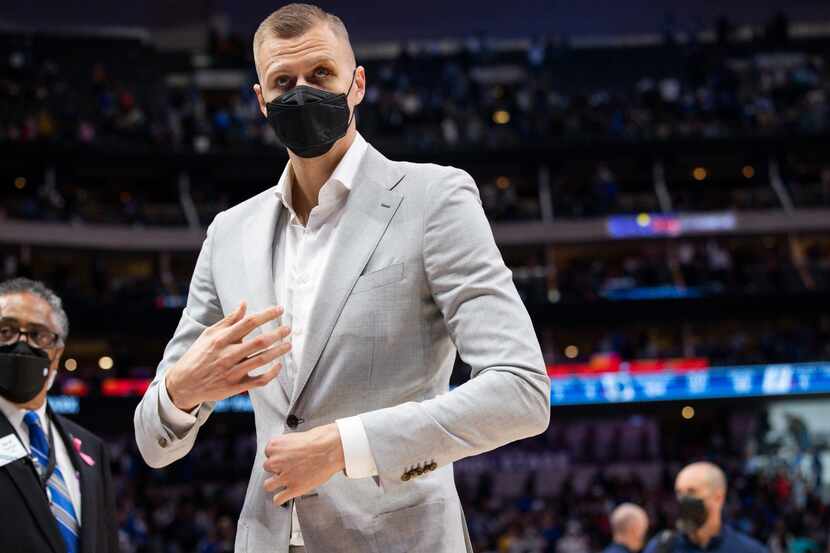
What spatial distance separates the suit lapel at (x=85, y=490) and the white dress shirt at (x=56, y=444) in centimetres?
2

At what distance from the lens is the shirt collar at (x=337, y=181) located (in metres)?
2.19

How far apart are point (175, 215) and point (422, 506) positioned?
27.6m

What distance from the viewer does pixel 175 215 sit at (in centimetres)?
2877

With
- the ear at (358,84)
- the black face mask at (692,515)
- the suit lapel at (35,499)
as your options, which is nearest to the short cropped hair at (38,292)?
the suit lapel at (35,499)

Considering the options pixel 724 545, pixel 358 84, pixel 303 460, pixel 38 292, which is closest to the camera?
pixel 303 460

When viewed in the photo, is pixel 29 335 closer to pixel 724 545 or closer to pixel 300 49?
pixel 300 49

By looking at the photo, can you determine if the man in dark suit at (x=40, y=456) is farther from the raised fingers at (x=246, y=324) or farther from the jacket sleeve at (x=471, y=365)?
the jacket sleeve at (x=471, y=365)

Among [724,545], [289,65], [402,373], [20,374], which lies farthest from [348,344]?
[724,545]

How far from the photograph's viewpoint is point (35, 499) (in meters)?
3.77

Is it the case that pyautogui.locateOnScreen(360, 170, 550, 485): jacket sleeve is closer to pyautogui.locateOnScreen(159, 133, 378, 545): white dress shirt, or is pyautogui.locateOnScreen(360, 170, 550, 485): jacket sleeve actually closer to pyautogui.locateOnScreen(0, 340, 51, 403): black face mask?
pyautogui.locateOnScreen(159, 133, 378, 545): white dress shirt

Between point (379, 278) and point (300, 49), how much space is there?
1.60 feet

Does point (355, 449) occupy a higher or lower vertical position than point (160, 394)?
lower

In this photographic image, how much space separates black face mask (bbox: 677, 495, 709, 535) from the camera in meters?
5.82

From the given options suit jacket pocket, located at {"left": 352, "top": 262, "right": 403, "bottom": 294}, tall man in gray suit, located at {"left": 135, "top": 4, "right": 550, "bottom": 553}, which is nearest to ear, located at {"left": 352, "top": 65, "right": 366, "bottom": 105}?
tall man in gray suit, located at {"left": 135, "top": 4, "right": 550, "bottom": 553}
